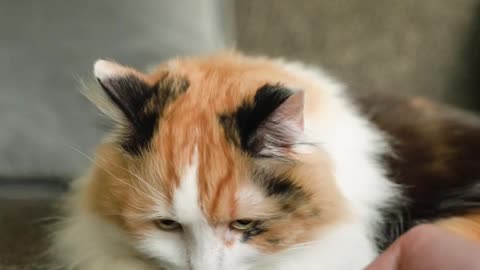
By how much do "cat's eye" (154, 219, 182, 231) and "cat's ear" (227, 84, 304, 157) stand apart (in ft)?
0.50

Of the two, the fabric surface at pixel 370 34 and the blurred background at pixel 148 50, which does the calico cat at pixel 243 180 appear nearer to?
the blurred background at pixel 148 50

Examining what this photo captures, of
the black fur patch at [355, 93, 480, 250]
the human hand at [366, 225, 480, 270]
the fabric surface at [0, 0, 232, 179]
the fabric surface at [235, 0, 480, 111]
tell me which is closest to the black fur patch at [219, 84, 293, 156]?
the human hand at [366, 225, 480, 270]

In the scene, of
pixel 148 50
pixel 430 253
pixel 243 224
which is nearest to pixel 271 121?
pixel 243 224

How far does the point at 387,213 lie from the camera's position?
1.14 metres

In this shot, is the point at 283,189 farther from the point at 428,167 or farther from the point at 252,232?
the point at 428,167

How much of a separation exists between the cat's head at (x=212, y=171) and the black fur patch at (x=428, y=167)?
0.23 m

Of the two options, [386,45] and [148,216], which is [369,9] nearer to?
[386,45]

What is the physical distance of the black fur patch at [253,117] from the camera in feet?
2.79

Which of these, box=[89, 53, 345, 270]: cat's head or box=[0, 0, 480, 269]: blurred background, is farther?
box=[0, 0, 480, 269]: blurred background

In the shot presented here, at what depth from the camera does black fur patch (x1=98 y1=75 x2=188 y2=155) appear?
916mm

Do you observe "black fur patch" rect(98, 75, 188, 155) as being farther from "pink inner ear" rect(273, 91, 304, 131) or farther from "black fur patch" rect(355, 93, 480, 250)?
"black fur patch" rect(355, 93, 480, 250)

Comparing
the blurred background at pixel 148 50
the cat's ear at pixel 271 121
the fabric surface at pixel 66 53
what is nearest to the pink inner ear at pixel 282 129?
the cat's ear at pixel 271 121

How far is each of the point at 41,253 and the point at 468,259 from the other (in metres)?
0.80

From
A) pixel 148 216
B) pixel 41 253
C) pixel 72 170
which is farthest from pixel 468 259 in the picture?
pixel 72 170
